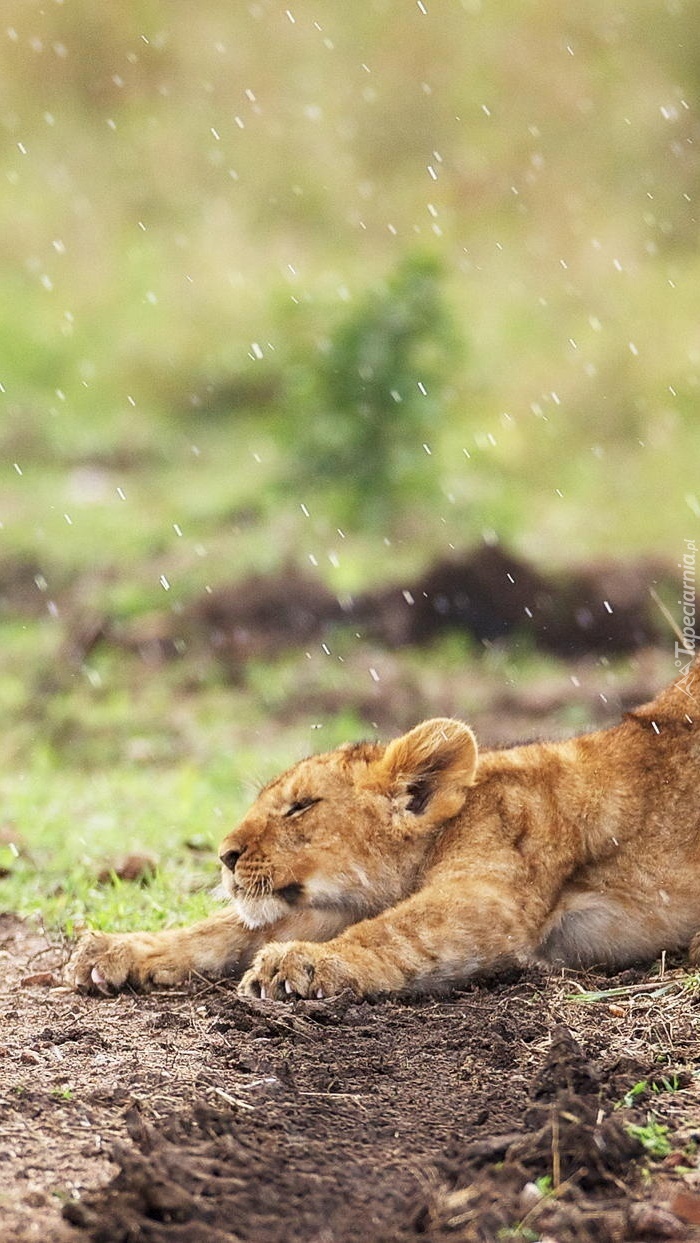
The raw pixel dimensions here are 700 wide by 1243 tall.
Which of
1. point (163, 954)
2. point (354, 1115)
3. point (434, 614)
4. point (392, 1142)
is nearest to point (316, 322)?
point (434, 614)

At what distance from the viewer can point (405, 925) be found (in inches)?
133

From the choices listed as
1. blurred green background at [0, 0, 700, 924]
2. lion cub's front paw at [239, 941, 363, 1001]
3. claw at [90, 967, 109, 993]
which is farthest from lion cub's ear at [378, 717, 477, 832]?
blurred green background at [0, 0, 700, 924]

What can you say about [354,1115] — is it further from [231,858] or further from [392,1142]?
[231,858]

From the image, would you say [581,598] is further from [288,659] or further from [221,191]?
[221,191]

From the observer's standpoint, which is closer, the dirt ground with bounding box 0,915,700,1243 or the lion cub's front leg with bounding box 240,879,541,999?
the dirt ground with bounding box 0,915,700,1243

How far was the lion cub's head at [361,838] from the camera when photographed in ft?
11.8

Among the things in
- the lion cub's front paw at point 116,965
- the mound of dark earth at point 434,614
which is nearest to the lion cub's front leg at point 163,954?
the lion cub's front paw at point 116,965

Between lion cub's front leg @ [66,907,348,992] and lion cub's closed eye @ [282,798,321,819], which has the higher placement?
lion cub's closed eye @ [282,798,321,819]

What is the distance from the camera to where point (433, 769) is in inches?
142

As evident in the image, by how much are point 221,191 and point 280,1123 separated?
14071 millimetres

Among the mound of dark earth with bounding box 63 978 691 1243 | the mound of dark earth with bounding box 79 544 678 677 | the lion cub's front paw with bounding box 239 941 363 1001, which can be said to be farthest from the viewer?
the mound of dark earth with bounding box 79 544 678 677

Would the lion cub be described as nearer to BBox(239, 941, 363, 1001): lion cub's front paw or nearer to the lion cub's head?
the lion cub's head

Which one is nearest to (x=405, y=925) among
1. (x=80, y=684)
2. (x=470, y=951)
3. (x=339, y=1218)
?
(x=470, y=951)

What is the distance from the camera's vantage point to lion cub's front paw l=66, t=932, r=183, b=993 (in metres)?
3.62
